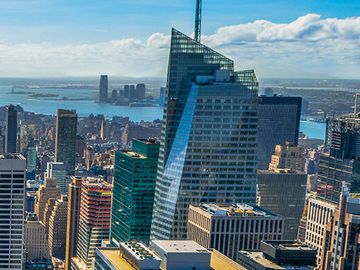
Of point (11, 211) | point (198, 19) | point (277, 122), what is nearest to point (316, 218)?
point (198, 19)

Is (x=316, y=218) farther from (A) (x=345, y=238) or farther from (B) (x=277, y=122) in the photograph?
(B) (x=277, y=122)

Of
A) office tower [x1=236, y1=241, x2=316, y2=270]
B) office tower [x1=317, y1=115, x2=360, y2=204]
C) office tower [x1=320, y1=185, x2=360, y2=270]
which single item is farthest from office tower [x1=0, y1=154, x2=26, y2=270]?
office tower [x1=320, y1=185, x2=360, y2=270]

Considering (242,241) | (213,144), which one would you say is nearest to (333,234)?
(242,241)

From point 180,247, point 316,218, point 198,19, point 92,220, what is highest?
Result: point 198,19

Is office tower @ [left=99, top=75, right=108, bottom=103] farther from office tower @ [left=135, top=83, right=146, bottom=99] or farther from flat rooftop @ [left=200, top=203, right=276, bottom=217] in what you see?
flat rooftop @ [left=200, top=203, right=276, bottom=217]

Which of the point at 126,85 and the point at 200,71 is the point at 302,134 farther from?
the point at 200,71
